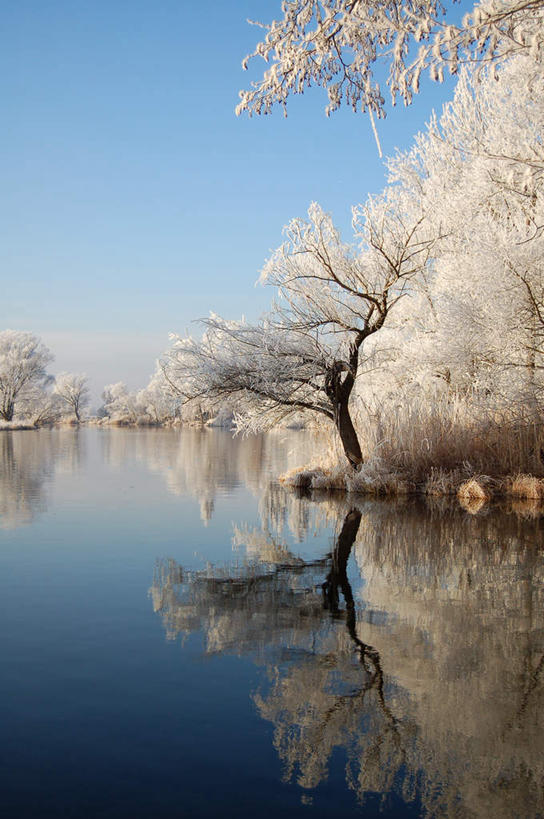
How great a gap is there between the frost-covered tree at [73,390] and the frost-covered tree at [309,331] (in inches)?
2269

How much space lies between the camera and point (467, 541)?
27.9ft

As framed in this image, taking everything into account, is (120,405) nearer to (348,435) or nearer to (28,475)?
(28,475)

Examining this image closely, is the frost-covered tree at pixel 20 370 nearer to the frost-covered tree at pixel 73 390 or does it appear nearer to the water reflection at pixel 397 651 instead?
the frost-covered tree at pixel 73 390

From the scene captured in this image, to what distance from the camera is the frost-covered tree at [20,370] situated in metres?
53.2

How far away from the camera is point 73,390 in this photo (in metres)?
70.1

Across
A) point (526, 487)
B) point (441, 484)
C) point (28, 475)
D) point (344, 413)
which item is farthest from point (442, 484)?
point (28, 475)

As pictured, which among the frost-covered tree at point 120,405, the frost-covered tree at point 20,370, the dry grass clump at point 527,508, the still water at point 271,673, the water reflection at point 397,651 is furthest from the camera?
the frost-covered tree at point 120,405

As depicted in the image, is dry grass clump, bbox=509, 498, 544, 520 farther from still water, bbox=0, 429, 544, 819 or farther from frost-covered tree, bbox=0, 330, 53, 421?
frost-covered tree, bbox=0, 330, 53, 421

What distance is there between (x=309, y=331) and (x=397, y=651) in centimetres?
941

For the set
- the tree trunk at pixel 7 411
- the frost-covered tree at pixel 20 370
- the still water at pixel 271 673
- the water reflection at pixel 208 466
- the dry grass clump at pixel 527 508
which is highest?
the frost-covered tree at pixel 20 370

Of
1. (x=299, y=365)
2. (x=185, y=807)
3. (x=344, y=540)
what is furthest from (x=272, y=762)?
(x=299, y=365)

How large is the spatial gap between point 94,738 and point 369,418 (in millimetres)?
11370

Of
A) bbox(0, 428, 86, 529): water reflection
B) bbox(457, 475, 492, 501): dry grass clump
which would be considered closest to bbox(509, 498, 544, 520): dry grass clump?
bbox(457, 475, 492, 501): dry grass clump

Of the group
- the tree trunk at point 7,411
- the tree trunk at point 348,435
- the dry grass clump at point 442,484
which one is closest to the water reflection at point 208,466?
the tree trunk at point 348,435
